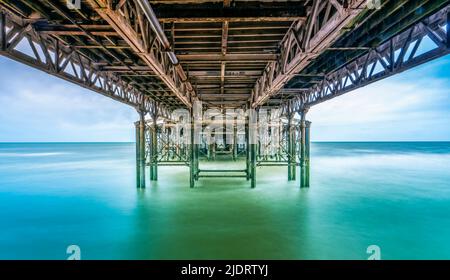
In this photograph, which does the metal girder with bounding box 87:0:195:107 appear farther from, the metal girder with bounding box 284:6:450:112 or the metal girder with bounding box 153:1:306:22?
the metal girder with bounding box 284:6:450:112

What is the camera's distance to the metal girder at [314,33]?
3.32 metres

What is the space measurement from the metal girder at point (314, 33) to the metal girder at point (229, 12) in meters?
0.40

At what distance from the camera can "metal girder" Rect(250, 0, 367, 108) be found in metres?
3.32

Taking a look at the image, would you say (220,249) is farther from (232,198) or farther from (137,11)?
(137,11)

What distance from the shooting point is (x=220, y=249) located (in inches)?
234

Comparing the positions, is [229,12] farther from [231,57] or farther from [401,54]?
[401,54]

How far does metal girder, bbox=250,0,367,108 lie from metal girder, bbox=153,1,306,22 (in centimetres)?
40

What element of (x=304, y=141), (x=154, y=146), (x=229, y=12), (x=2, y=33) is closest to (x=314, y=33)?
(x=229, y=12)

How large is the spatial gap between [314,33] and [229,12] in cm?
177

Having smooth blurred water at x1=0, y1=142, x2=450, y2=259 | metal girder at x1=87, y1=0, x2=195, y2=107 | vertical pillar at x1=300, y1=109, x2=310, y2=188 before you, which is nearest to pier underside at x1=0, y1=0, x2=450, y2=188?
metal girder at x1=87, y1=0, x2=195, y2=107
